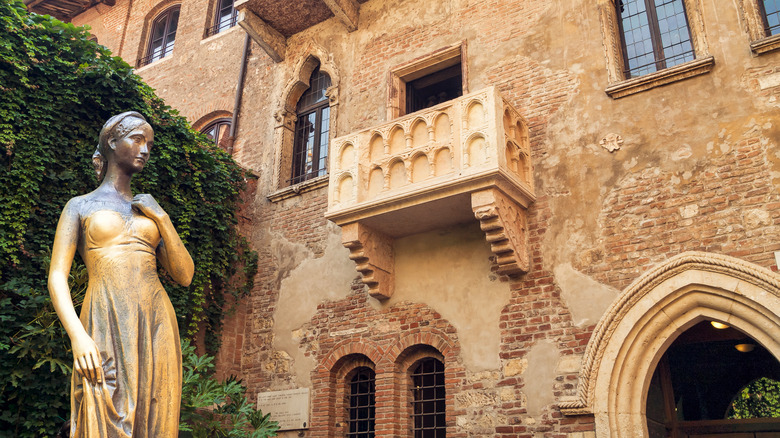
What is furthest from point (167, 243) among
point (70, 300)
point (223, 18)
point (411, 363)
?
point (223, 18)

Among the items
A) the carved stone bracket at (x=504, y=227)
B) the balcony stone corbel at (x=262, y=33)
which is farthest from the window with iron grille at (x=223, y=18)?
the carved stone bracket at (x=504, y=227)

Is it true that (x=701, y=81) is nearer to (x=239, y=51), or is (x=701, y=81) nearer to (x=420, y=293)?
(x=420, y=293)

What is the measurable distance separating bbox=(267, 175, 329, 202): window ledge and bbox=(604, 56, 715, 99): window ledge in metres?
4.30

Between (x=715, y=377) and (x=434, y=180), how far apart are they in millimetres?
4779

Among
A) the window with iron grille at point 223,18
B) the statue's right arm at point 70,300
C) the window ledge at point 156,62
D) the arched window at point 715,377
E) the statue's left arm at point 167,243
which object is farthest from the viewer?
the window ledge at point 156,62

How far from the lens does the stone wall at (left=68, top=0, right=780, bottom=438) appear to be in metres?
7.16

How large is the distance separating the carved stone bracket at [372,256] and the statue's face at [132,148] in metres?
4.83

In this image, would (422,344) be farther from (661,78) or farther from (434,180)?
(661,78)

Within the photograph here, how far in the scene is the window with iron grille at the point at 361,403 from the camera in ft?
29.5

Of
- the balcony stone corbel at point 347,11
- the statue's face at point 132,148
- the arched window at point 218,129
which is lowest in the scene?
the statue's face at point 132,148

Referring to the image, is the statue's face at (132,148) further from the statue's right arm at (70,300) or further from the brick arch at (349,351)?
the brick arch at (349,351)

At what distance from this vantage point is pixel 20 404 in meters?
7.16

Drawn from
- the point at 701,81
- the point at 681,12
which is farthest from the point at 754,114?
the point at 681,12

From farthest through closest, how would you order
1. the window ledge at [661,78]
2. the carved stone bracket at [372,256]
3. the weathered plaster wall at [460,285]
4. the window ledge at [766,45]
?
the carved stone bracket at [372,256], the weathered plaster wall at [460,285], the window ledge at [661,78], the window ledge at [766,45]
